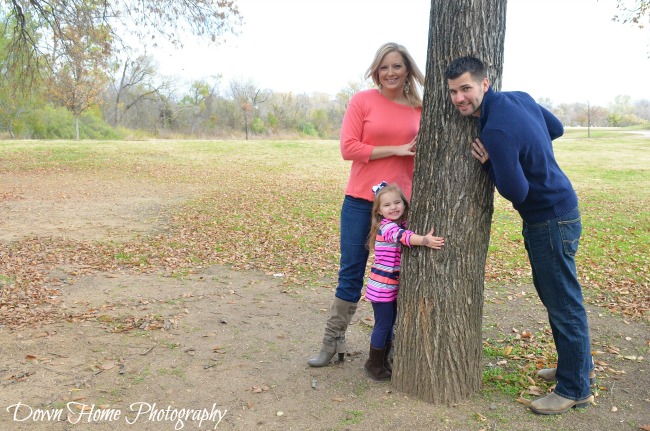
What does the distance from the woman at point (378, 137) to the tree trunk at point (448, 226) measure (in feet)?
0.98

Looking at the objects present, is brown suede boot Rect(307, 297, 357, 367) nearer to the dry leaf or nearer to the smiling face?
the dry leaf

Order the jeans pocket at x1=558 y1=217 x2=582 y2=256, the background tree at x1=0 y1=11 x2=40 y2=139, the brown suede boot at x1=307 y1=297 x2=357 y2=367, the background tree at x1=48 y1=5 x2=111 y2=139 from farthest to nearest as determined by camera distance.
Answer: the background tree at x1=0 y1=11 x2=40 y2=139, the background tree at x1=48 y1=5 x2=111 y2=139, the brown suede boot at x1=307 y1=297 x2=357 y2=367, the jeans pocket at x1=558 y1=217 x2=582 y2=256

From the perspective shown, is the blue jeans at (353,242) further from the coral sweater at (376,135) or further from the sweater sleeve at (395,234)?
the sweater sleeve at (395,234)

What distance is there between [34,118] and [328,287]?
4469cm

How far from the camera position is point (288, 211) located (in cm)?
1330

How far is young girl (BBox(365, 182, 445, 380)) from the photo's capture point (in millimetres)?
3828

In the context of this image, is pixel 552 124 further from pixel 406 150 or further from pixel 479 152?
pixel 406 150

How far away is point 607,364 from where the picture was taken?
14.4ft

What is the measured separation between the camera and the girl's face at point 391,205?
382 cm

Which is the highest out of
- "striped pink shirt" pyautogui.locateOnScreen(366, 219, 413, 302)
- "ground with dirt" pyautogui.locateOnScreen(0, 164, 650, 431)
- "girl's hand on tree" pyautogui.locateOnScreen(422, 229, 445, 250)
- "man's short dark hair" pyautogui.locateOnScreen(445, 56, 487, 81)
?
"man's short dark hair" pyautogui.locateOnScreen(445, 56, 487, 81)

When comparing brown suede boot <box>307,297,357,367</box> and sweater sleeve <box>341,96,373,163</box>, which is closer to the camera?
sweater sleeve <box>341,96,373,163</box>

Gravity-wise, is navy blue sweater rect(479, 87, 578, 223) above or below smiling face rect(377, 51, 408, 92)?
below

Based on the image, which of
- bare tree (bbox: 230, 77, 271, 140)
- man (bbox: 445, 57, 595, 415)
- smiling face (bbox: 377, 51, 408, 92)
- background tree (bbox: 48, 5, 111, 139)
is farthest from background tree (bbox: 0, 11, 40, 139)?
bare tree (bbox: 230, 77, 271, 140)

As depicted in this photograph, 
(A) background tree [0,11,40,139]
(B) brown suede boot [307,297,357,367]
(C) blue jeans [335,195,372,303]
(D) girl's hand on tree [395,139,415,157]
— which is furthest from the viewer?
(A) background tree [0,11,40,139]
